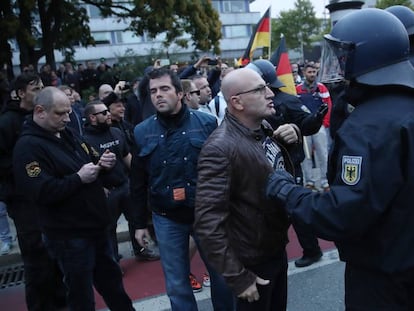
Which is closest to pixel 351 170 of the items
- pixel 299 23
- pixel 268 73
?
pixel 268 73

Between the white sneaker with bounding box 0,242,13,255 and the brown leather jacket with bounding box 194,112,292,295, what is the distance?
11.8 ft

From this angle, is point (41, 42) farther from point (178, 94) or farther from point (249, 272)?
point (249, 272)

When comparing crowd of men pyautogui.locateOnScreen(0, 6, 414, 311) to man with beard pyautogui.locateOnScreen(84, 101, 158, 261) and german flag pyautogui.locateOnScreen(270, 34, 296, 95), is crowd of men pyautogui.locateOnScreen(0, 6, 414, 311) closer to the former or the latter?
man with beard pyautogui.locateOnScreen(84, 101, 158, 261)

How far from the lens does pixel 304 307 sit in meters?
3.35

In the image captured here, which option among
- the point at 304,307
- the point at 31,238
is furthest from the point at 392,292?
the point at 31,238

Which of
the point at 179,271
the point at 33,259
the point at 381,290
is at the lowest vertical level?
the point at 33,259

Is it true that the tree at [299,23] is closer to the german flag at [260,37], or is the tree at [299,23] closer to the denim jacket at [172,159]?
the german flag at [260,37]

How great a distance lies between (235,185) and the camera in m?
2.12

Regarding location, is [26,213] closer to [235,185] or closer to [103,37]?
[235,185]

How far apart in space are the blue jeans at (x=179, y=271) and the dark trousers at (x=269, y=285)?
516 mm

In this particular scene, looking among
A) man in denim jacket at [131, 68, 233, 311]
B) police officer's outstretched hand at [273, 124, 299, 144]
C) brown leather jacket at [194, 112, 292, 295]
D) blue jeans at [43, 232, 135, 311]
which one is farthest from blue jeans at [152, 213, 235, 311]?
police officer's outstretched hand at [273, 124, 299, 144]

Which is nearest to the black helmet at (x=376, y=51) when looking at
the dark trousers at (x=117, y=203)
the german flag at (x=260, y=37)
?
the dark trousers at (x=117, y=203)

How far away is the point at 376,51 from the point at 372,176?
1.68ft

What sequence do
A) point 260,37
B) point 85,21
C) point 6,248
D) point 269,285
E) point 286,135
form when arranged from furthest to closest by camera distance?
point 85,21, point 260,37, point 6,248, point 286,135, point 269,285
